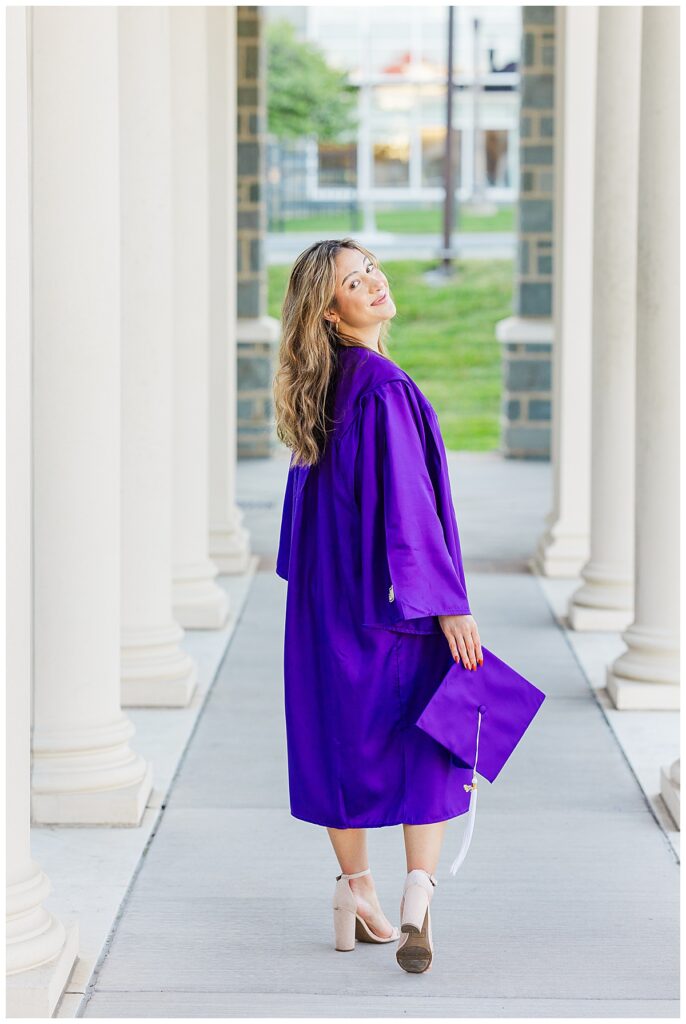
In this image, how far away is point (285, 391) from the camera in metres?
3.62

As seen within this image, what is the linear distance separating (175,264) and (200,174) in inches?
17.9

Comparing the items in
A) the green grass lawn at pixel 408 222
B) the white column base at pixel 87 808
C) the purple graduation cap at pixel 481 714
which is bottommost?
the white column base at pixel 87 808

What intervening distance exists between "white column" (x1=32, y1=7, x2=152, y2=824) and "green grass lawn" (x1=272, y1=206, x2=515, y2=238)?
81.0 feet

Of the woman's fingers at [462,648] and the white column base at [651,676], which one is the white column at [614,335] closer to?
the white column base at [651,676]

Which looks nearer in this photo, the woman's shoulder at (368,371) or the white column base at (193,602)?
the woman's shoulder at (368,371)

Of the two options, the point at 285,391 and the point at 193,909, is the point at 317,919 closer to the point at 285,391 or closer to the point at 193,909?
the point at 193,909

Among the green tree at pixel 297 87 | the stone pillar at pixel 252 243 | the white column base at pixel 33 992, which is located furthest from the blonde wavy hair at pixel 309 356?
the green tree at pixel 297 87

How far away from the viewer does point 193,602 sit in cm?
760

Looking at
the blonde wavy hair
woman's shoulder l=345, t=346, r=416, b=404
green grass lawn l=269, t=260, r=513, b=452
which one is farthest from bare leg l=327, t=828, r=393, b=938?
green grass lawn l=269, t=260, r=513, b=452

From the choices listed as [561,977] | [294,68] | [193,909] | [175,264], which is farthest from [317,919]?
[294,68]

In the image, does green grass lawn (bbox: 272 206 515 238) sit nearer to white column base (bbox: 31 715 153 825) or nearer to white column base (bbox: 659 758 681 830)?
white column base (bbox: 659 758 681 830)

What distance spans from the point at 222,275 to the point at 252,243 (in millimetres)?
5273

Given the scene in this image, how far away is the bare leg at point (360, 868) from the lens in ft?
12.1

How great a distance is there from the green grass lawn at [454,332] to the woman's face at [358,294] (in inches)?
620
